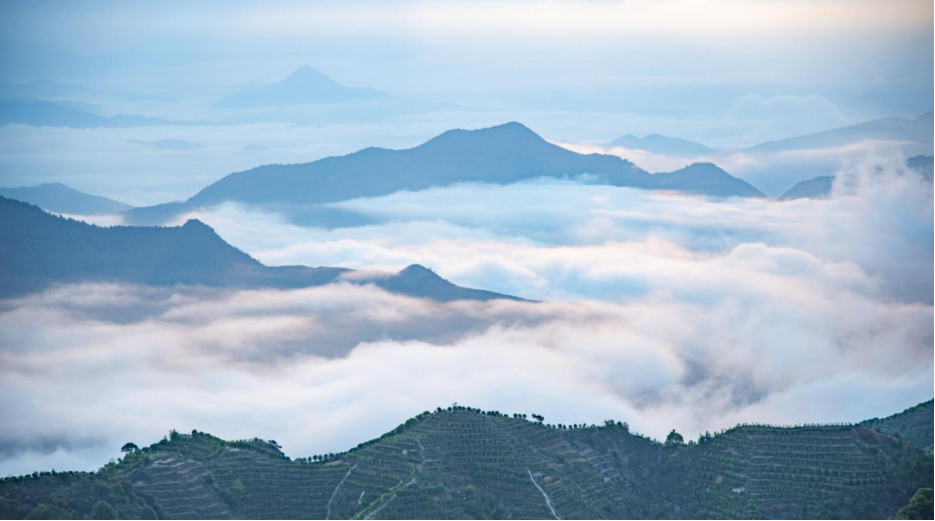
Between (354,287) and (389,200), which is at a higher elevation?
(389,200)

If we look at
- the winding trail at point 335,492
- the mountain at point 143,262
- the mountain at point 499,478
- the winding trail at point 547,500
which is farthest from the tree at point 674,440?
the mountain at point 143,262

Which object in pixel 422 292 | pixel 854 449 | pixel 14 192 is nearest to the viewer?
pixel 854 449

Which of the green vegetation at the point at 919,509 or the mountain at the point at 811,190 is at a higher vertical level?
the mountain at the point at 811,190

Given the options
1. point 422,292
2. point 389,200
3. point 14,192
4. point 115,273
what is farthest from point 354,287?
point 14,192

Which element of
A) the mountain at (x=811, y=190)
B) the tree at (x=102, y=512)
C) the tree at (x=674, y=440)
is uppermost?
the mountain at (x=811, y=190)

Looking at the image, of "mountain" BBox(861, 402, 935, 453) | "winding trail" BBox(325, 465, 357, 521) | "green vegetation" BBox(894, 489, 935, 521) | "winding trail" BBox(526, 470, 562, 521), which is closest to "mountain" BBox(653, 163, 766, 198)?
"mountain" BBox(861, 402, 935, 453)

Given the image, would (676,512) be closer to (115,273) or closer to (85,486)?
(85,486)

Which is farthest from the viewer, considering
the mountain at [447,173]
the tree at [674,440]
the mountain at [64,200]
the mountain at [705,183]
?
the mountain at [705,183]

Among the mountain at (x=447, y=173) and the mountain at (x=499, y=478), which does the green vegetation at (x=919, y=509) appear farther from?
the mountain at (x=447, y=173)

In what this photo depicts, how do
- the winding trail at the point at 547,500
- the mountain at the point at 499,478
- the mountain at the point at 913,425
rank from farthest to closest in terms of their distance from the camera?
the mountain at the point at 913,425 < the winding trail at the point at 547,500 < the mountain at the point at 499,478
